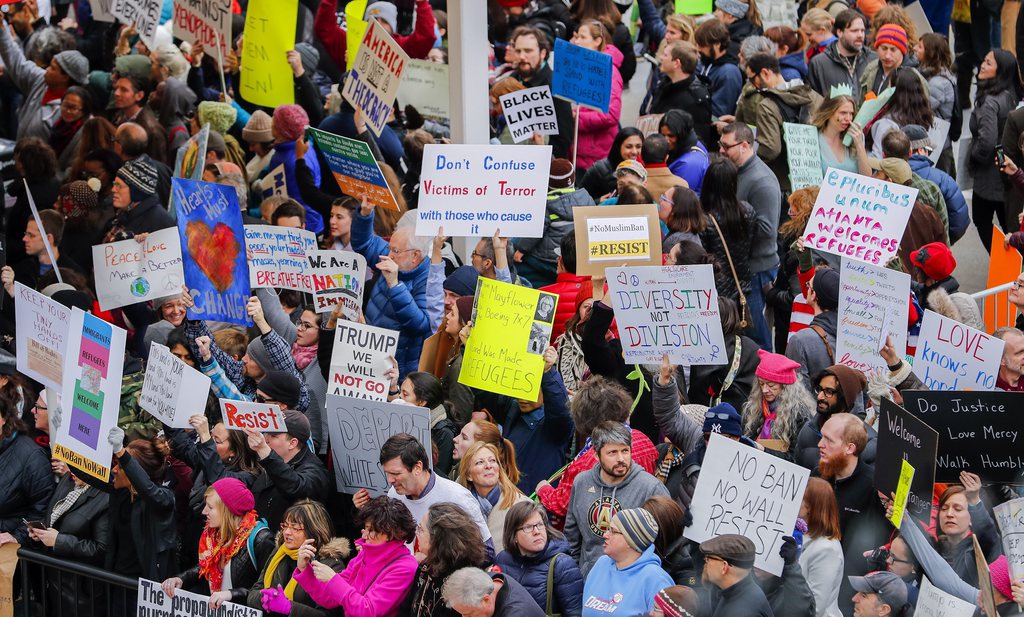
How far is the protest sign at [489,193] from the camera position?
29.9ft

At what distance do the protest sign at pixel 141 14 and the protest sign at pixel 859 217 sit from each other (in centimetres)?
A: 618

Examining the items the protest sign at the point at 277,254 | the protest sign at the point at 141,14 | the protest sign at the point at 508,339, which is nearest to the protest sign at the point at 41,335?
the protest sign at the point at 277,254

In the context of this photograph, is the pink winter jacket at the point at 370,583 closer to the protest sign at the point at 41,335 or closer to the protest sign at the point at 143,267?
the protest sign at the point at 41,335

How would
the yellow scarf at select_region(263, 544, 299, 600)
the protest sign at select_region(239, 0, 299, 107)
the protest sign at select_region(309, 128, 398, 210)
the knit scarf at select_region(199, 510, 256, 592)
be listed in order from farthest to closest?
the protest sign at select_region(239, 0, 299, 107) → the protest sign at select_region(309, 128, 398, 210) → the knit scarf at select_region(199, 510, 256, 592) → the yellow scarf at select_region(263, 544, 299, 600)

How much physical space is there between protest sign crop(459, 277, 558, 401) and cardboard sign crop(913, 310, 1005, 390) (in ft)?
6.39

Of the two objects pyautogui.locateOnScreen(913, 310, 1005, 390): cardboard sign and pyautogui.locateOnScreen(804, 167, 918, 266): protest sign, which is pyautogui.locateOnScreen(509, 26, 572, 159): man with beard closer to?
pyautogui.locateOnScreen(804, 167, 918, 266): protest sign

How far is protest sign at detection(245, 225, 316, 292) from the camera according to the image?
9195mm

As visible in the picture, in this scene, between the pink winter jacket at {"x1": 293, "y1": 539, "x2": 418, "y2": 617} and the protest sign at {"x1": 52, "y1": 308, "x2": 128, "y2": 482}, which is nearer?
the pink winter jacket at {"x1": 293, "y1": 539, "x2": 418, "y2": 617}

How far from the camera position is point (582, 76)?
11.3 meters

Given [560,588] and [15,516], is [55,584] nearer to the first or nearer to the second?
[15,516]

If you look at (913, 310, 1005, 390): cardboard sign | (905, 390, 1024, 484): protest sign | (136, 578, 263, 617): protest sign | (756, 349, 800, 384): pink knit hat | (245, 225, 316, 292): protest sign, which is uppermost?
(905, 390, 1024, 484): protest sign

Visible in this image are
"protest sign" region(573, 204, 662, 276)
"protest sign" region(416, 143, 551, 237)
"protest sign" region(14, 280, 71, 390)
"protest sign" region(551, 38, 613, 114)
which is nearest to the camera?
"protest sign" region(14, 280, 71, 390)

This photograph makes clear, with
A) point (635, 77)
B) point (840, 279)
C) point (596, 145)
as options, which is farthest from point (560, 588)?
point (635, 77)

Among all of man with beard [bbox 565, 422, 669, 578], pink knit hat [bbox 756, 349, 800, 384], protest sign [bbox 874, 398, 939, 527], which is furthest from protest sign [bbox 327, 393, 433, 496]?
protest sign [bbox 874, 398, 939, 527]
